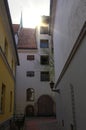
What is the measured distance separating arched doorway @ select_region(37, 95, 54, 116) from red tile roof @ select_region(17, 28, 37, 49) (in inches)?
310

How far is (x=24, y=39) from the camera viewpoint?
34938 millimetres

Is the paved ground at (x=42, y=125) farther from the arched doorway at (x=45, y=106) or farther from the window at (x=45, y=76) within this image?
the window at (x=45, y=76)

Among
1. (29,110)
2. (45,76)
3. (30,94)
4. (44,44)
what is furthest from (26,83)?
(44,44)

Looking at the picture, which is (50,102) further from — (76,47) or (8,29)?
(76,47)

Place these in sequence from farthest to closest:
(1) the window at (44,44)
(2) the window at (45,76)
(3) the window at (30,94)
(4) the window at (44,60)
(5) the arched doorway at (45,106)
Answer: (1) the window at (44,44) → (4) the window at (44,60) → (2) the window at (45,76) → (3) the window at (30,94) → (5) the arched doorway at (45,106)

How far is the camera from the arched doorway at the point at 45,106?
2992cm

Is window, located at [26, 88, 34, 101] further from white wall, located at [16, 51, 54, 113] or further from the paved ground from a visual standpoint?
the paved ground

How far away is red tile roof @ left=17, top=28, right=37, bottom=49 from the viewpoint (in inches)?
1288

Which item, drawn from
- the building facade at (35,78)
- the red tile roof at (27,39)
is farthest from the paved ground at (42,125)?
the red tile roof at (27,39)

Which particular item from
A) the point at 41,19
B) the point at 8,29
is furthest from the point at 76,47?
the point at 41,19

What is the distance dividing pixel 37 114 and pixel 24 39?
40.2 ft

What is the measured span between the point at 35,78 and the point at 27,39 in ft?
23.8

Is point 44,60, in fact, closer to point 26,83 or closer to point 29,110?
point 26,83

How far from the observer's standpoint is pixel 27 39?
→ 1374 inches
